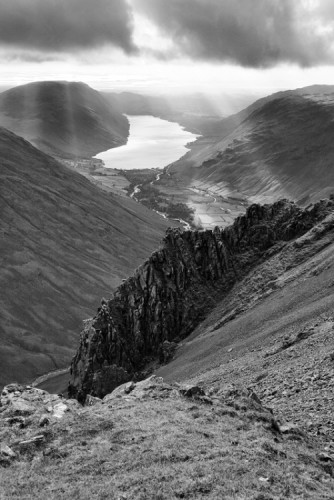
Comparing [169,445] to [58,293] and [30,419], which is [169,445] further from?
[58,293]

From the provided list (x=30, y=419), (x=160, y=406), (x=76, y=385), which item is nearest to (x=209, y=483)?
(x=160, y=406)

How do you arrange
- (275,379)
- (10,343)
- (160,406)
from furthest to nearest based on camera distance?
1. (10,343)
2. (275,379)
3. (160,406)

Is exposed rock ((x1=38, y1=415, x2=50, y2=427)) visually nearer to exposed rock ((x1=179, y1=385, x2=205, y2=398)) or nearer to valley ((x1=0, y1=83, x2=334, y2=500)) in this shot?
valley ((x1=0, y1=83, x2=334, y2=500))

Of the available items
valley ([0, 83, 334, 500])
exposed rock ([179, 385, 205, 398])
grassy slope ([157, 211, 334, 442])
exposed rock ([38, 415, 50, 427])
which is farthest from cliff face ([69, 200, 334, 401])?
exposed rock ([38, 415, 50, 427])

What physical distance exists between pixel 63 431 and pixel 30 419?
3540 millimetres

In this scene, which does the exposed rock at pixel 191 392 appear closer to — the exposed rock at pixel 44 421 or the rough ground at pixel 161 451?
the rough ground at pixel 161 451

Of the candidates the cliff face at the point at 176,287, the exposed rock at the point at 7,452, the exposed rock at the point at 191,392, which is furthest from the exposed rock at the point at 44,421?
the cliff face at the point at 176,287

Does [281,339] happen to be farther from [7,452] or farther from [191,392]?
[7,452]

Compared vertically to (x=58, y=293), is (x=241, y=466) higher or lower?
higher

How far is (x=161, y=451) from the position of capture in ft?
75.1

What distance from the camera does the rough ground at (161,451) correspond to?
65.3ft

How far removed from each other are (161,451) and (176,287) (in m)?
57.7

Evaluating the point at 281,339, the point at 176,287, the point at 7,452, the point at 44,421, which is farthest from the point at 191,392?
the point at 176,287

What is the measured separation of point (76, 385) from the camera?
2960 inches
